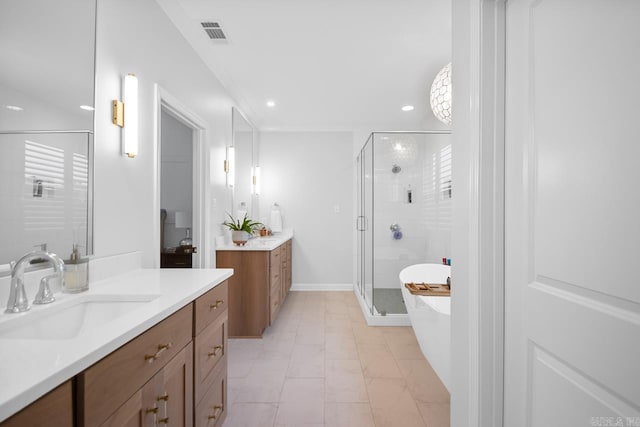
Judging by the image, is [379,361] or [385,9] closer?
[385,9]

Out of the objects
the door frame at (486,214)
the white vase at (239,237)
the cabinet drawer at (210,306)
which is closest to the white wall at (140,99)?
the cabinet drawer at (210,306)

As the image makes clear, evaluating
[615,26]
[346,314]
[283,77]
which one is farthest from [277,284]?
[615,26]

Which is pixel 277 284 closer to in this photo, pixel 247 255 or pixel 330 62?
pixel 247 255

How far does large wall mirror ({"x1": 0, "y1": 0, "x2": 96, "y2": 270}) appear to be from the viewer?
1018mm

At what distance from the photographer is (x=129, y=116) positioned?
5.23 ft

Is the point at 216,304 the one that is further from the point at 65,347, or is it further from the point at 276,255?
the point at 276,255

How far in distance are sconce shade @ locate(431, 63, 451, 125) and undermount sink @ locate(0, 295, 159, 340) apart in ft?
7.46

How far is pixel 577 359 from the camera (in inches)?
31.2

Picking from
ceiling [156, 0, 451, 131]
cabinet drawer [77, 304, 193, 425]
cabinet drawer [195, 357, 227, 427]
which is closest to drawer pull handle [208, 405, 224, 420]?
cabinet drawer [195, 357, 227, 427]

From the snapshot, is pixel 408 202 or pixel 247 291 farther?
pixel 408 202

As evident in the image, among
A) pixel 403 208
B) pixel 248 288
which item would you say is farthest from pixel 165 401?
pixel 403 208

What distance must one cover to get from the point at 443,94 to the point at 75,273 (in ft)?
8.11

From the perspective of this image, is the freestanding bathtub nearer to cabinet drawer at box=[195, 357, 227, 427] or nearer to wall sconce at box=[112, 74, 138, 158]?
A: cabinet drawer at box=[195, 357, 227, 427]

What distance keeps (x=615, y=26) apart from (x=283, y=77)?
269 centimetres
